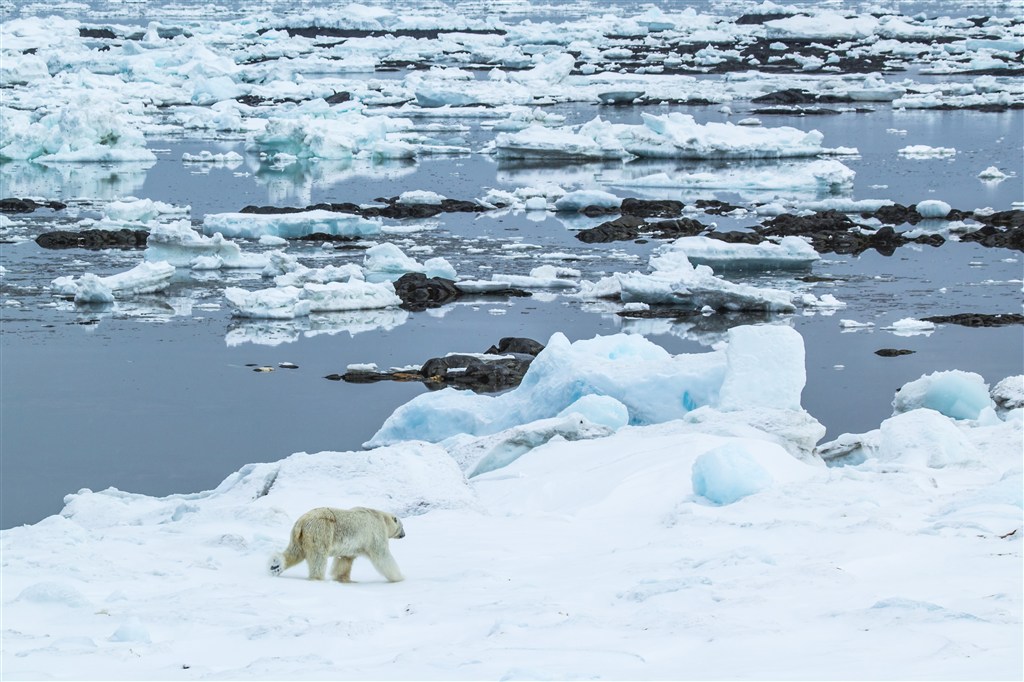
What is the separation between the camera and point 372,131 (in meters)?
25.3

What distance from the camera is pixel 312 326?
41.9 ft

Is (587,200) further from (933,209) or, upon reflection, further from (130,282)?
(130,282)

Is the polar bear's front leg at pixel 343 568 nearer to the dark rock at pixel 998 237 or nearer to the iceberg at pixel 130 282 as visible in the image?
the iceberg at pixel 130 282

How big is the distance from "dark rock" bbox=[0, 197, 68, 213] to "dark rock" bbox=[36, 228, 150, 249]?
2262 mm

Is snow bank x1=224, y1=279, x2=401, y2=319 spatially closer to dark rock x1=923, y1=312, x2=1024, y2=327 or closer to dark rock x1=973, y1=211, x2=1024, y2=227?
dark rock x1=923, y1=312, x2=1024, y2=327

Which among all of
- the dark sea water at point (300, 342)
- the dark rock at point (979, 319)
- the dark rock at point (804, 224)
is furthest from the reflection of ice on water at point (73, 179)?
the dark rock at point (979, 319)

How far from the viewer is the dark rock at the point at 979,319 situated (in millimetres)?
12500

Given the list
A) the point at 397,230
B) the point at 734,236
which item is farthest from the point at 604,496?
the point at 397,230

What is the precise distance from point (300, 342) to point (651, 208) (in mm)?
7887

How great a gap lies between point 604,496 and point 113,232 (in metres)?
12.1

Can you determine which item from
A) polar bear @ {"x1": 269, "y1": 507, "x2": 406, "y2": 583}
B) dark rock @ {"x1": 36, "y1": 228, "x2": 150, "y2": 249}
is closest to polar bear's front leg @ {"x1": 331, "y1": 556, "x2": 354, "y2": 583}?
polar bear @ {"x1": 269, "y1": 507, "x2": 406, "y2": 583}

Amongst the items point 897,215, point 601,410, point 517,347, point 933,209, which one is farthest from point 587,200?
point 601,410

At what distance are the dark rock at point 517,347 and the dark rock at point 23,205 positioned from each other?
9.96 m

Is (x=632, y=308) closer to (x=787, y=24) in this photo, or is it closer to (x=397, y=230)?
(x=397, y=230)
